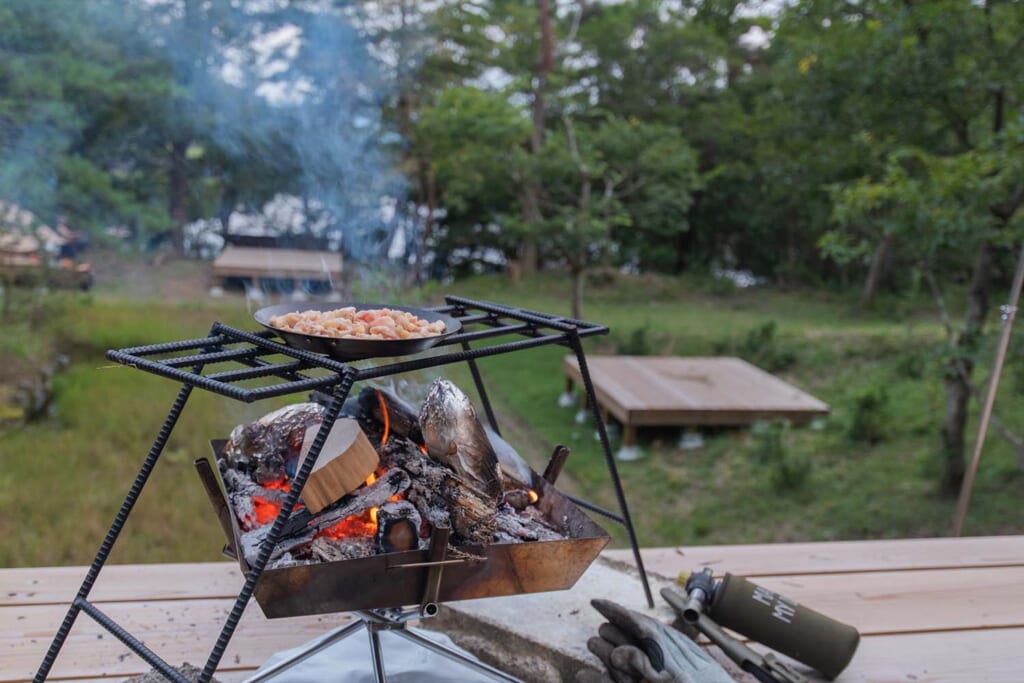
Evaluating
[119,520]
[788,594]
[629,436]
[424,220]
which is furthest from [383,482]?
[424,220]

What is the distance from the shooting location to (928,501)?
4.17 metres

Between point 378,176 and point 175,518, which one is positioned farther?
point 378,176

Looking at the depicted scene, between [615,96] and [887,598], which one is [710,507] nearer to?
[887,598]

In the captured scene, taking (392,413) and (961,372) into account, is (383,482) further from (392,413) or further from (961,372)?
(961,372)

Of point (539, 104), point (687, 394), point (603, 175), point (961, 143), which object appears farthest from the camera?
point (539, 104)

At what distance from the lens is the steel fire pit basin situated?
1380mm

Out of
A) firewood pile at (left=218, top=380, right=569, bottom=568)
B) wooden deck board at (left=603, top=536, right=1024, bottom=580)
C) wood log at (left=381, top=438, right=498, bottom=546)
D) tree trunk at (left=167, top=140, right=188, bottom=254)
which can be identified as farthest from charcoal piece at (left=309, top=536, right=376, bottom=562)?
tree trunk at (left=167, top=140, right=188, bottom=254)

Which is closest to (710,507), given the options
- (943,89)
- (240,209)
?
(943,89)

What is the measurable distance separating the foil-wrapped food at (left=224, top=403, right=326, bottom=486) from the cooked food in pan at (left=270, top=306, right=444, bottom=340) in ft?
0.79

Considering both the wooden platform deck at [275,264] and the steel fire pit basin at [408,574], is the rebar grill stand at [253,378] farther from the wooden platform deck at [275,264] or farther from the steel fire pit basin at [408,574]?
the wooden platform deck at [275,264]

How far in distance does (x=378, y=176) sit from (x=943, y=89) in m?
4.01

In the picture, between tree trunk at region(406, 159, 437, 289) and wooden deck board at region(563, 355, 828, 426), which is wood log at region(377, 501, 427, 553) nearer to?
wooden deck board at region(563, 355, 828, 426)

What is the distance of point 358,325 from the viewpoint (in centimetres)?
153

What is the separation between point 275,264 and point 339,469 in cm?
442
